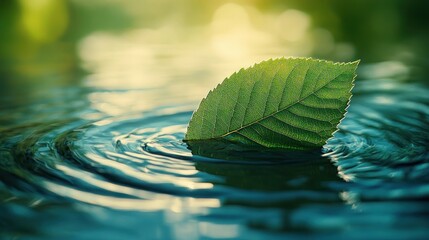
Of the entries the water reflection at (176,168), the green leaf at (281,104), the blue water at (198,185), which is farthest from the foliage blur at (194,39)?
the green leaf at (281,104)

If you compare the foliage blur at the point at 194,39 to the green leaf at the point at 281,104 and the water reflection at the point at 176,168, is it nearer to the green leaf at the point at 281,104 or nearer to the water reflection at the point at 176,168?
the water reflection at the point at 176,168

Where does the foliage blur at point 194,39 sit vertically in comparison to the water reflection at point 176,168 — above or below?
above

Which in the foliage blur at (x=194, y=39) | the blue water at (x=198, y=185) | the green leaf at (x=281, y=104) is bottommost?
the blue water at (x=198, y=185)

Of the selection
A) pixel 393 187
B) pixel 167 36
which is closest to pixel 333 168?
pixel 393 187

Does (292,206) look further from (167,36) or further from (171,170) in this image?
(167,36)

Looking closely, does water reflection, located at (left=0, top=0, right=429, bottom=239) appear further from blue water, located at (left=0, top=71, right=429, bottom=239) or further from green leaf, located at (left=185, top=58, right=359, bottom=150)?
green leaf, located at (left=185, top=58, right=359, bottom=150)

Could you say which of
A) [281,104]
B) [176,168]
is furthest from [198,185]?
[281,104]

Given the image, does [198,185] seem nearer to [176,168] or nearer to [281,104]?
[176,168]
